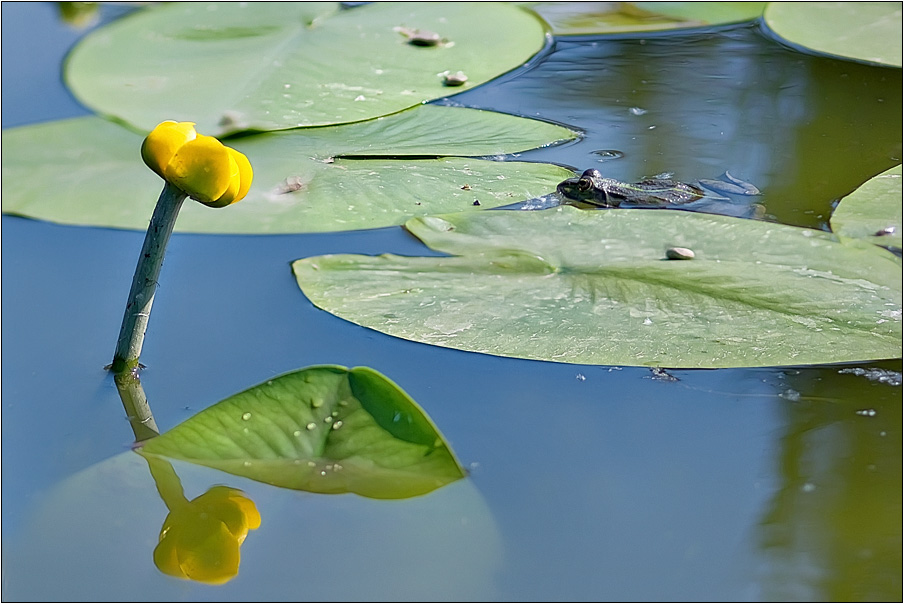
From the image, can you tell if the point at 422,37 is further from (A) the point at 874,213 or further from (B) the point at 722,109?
(A) the point at 874,213

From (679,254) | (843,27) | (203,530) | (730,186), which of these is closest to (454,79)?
(730,186)

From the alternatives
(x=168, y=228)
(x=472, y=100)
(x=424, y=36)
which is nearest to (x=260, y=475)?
(x=168, y=228)

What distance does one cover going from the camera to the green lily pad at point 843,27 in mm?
1771

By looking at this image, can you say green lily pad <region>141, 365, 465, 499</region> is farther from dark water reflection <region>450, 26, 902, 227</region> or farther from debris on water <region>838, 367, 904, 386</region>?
dark water reflection <region>450, 26, 902, 227</region>

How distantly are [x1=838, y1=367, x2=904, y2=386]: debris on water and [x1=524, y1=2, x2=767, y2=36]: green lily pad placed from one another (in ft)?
4.23

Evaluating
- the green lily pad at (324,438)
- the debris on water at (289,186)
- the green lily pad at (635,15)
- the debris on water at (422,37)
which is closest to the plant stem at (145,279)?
the green lily pad at (324,438)

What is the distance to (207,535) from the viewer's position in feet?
2.60

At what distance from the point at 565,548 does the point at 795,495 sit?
232 mm

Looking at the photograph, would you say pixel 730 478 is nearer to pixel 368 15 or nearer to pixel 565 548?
pixel 565 548

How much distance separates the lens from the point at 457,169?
143 centimetres

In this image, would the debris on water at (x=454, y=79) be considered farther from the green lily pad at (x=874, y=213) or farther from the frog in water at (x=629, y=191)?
the green lily pad at (x=874, y=213)

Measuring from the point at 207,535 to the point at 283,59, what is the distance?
1.22 metres

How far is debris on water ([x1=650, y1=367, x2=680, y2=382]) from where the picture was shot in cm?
97

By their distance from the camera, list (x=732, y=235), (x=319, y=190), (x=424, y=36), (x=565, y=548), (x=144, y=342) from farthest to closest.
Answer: (x=424, y=36), (x=319, y=190), (x=732, y=235), (x=144, y=342), (x=565, y=548)
